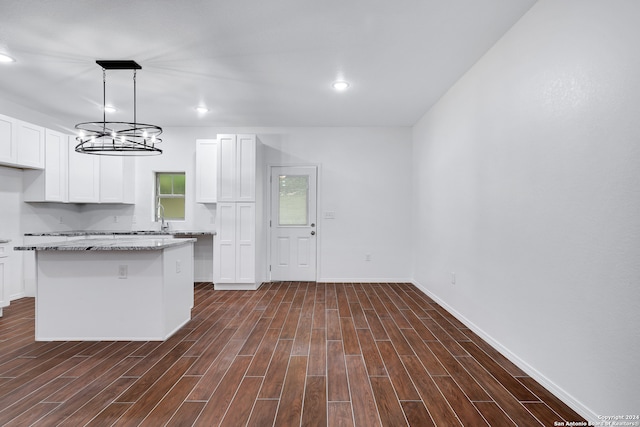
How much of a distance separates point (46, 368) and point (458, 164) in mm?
4354

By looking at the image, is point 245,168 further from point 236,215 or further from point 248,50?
point 248,50

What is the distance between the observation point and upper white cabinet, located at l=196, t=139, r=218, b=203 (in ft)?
17.1

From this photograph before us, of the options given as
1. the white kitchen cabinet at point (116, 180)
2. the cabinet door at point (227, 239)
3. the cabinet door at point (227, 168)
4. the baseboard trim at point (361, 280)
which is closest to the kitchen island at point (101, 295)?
the cabinet door at point (227, 239)

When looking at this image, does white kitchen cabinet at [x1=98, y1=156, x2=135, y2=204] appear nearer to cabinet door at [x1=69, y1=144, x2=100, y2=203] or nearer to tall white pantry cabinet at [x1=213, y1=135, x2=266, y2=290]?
cabinet door at [x1=69, y1=144, x2=100, y2=203]

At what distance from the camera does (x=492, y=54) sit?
115 inches

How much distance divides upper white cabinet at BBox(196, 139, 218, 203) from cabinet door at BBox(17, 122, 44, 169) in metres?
2.07

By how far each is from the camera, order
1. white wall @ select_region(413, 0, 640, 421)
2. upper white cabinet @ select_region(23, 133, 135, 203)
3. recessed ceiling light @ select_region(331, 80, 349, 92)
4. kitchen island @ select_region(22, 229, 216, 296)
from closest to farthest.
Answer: white wall @ select_region(413, 0, 640, 421), recessed ceiling light @ select_region(331, 80, 349, 92), kitchen island @ select_region(22, 229, 216, 296), upper white cabinet @ select_region(23, 133, 135, 203)

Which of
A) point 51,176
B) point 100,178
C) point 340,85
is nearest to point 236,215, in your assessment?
point 100,178

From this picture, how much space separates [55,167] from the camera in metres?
4.65

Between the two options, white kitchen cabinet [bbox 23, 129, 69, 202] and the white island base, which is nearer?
the white island base

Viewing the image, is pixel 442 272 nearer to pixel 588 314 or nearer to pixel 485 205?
pixel 485 205

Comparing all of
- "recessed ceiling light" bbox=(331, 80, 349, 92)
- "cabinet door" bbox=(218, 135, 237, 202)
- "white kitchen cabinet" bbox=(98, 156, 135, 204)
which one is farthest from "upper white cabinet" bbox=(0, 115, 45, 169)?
"recessed ceiling light" bbox=(331, 80, 349, 92)

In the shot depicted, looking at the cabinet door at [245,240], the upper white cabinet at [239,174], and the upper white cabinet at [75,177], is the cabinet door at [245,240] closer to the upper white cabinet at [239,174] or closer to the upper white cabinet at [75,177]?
the upper white cabinet at [239,174]

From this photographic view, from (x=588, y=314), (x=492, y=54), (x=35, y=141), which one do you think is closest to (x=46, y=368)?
(x=35, y=141)
